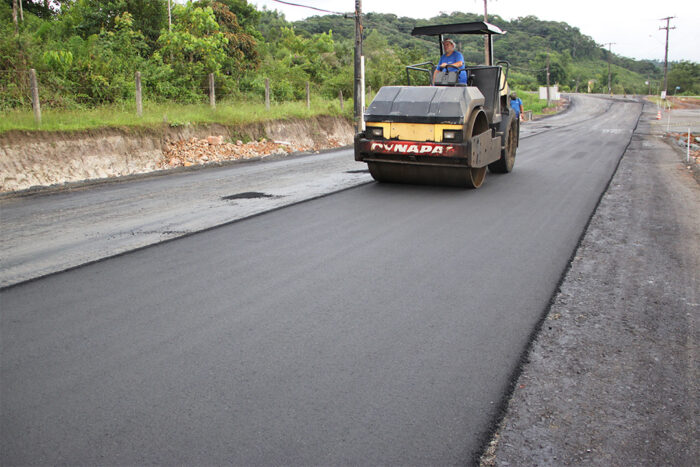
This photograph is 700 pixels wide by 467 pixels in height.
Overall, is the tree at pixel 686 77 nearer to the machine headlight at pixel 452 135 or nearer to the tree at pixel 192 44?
the tree at pixel 192 44

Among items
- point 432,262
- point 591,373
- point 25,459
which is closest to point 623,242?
point 432,262

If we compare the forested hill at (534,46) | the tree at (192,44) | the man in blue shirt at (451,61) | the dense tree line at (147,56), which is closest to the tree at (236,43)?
the dense tree line at (147,56)

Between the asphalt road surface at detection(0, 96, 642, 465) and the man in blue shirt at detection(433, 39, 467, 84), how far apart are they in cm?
425

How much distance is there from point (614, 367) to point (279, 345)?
223 cm

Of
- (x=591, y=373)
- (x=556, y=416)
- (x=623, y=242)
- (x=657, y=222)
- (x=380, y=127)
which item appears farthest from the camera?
(x=380, y=127)

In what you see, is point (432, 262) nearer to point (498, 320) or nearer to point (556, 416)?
point (498, 320)

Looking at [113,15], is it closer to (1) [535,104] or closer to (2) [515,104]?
(2) [515,104]

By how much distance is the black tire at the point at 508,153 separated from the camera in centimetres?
1241

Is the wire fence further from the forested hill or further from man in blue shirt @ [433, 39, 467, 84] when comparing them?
the forested hill

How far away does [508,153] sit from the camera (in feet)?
41.8

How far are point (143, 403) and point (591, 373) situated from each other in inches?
108

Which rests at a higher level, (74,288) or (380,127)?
(380,127)

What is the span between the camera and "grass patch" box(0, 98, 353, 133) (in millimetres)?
13031

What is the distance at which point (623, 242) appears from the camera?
7094 mm
